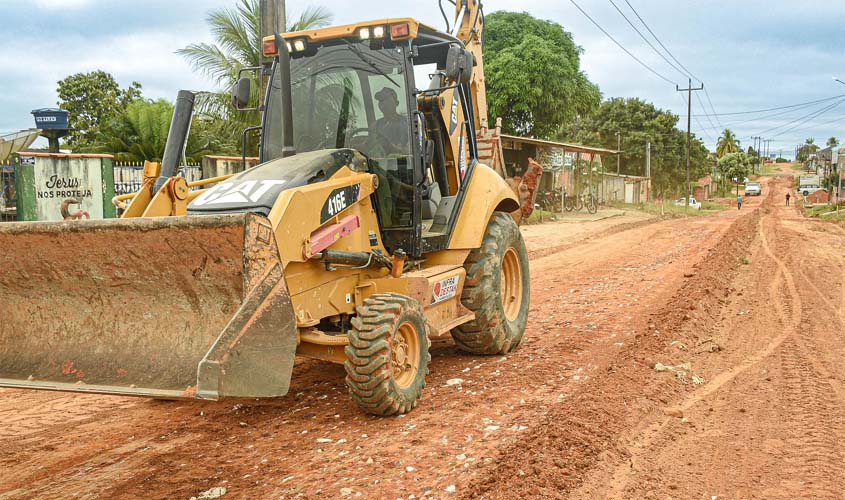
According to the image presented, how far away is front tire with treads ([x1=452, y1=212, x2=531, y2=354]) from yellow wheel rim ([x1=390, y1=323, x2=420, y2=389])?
4.10 ft

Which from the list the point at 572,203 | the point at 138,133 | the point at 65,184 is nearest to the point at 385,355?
the point at 65,184

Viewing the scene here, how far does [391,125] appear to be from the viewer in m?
5.60

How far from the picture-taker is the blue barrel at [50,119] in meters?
15.2

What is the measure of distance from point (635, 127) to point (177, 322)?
185 feet

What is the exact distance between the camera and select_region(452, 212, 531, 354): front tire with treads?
20.6 feet

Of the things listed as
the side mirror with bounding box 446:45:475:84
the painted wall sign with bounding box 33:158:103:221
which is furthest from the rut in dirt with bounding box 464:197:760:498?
the painted wall sign with bounding box 33:158:103:221

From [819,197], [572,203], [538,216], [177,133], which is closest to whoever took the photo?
[177,133]

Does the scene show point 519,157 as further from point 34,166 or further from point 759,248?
point 34,166

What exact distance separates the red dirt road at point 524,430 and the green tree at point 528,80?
26254 mm

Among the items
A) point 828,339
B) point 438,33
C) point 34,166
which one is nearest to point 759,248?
point 828,339

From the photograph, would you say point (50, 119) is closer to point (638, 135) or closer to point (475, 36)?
point (475, 36)

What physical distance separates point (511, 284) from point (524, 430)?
2812 mm

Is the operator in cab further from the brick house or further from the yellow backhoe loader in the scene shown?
the brick house

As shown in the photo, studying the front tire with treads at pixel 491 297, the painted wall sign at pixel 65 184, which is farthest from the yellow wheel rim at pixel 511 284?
the painted wall sign at pixel 65 184
